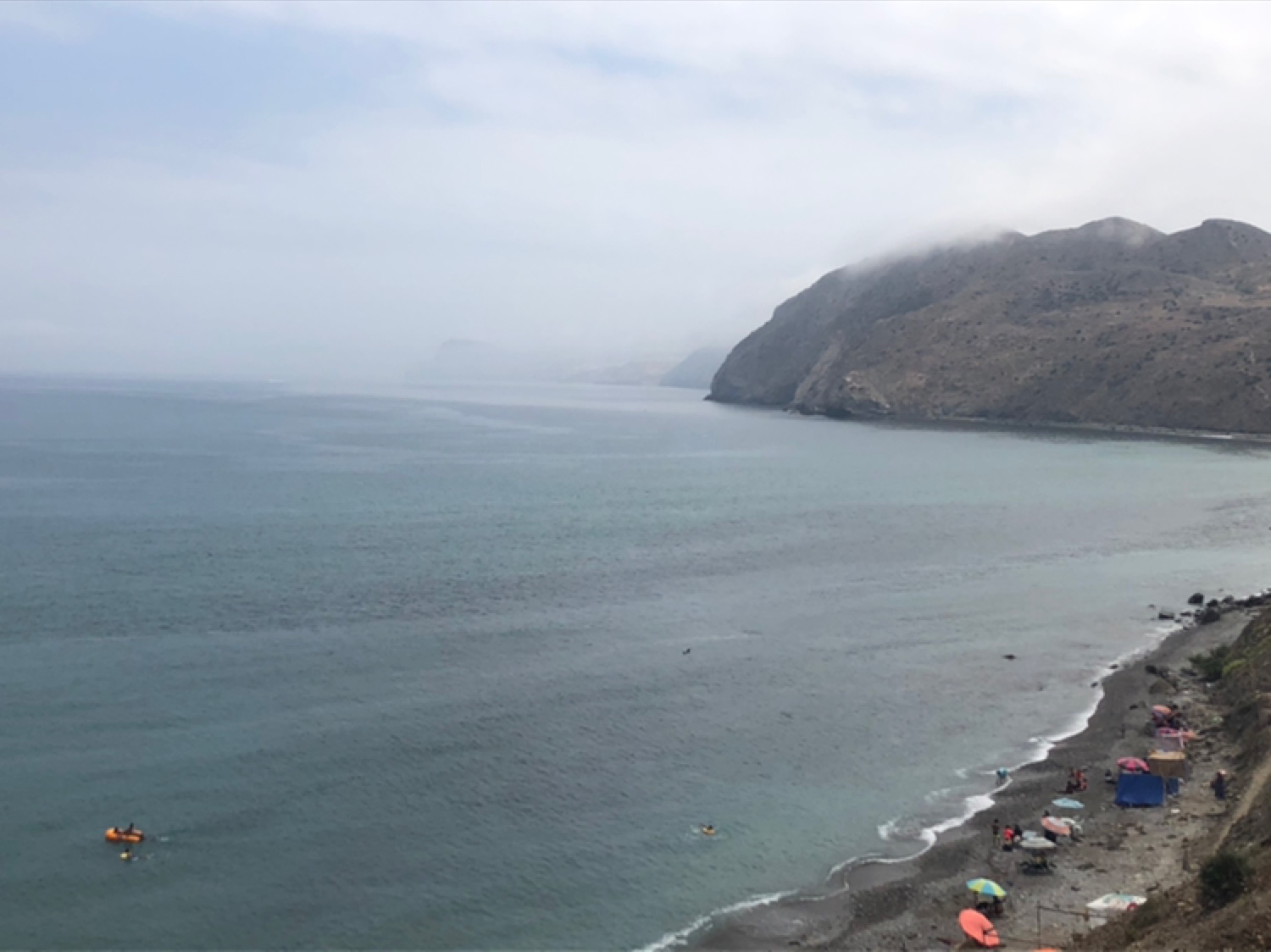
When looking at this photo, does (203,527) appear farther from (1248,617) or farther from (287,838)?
(1248,617)

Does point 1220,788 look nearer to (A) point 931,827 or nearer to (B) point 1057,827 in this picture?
(B) point 1057,827

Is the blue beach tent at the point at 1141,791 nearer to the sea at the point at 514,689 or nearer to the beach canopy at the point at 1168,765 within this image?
the beach canopy at the point at 1168,765

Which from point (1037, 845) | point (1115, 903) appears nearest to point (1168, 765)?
point (1037, 845)

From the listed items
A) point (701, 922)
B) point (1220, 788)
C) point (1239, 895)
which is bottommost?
point (701, 922)

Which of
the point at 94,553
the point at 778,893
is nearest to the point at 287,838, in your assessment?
the point at 778,893

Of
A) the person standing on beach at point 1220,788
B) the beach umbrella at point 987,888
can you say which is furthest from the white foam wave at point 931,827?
the person standing on beach at point 1220,788
